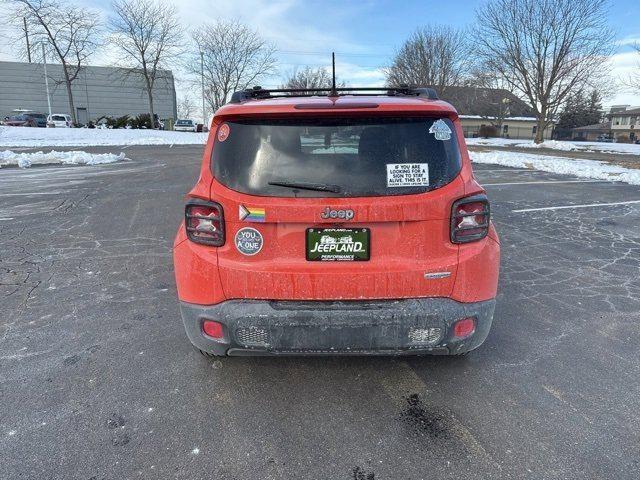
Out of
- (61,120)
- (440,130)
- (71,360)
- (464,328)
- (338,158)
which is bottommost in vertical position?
(71,360)

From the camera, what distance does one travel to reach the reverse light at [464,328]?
2.50 m

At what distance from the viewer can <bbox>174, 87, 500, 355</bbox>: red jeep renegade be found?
241 cm

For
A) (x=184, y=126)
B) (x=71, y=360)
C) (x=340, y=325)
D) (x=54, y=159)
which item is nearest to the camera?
(x=340, y=325)

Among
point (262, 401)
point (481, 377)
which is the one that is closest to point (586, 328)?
point (481, 377)

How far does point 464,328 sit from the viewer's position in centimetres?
253

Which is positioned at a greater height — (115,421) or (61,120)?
(61,120)

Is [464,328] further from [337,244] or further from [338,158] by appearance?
[338,158]

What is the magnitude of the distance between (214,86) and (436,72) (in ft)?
76.6

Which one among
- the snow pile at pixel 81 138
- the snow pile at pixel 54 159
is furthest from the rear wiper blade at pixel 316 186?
the snow pile at pixel 81 138

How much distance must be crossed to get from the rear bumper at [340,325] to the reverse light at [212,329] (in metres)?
0.03

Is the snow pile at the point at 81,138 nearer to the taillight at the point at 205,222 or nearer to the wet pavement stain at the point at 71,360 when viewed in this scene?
the wet pavement stain at the point at 71,360

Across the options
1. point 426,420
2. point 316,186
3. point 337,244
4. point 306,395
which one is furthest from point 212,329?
point 426,420

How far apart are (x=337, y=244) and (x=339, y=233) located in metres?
0.07

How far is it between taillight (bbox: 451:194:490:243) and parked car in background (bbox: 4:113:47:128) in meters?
46.8
